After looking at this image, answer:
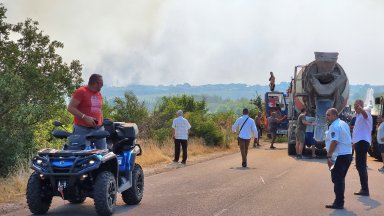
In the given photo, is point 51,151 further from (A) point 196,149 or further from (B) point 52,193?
(A) point 196,149

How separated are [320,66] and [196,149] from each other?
6.44 metres

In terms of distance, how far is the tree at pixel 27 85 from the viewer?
48.1 ft

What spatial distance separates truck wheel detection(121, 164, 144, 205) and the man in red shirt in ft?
4.20

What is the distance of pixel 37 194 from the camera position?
926 cm

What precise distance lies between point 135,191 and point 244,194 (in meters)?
2.59

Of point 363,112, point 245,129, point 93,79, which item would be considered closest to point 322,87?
point 245,129

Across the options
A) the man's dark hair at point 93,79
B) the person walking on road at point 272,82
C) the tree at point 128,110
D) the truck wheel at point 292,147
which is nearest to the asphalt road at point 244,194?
the man's dark hair at point 93,79

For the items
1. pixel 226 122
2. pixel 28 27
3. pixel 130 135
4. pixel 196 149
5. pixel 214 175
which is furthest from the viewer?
pixel 226 122

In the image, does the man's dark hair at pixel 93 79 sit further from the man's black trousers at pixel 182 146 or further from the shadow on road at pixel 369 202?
the man's black trousers at pixel 182 146

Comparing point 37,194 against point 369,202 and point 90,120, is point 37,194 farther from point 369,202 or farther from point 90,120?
point 369,202

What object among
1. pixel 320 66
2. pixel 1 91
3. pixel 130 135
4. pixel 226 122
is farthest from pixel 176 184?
pixel 226 122

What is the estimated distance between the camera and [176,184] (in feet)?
46.5

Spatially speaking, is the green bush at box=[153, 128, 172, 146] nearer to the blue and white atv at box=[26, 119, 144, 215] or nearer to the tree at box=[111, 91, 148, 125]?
the tree at box=[111, 91, 148, 125]

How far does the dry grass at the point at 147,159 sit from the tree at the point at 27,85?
3.26 ft
